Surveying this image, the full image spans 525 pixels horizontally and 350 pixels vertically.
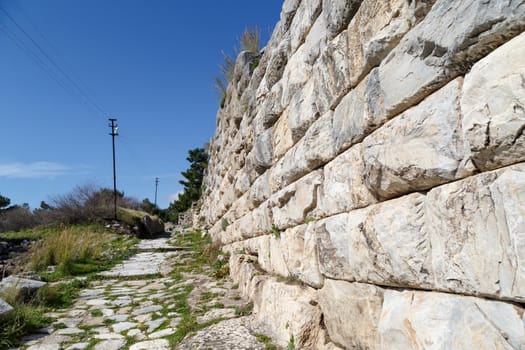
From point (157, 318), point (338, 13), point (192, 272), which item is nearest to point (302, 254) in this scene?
point (338, 13)

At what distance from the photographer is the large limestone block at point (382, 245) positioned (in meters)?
1.45

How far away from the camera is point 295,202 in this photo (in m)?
3.02

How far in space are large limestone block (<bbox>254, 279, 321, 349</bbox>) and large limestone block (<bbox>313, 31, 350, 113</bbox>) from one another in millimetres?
1357

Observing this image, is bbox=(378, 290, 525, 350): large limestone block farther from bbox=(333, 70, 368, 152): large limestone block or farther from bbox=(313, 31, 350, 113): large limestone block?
bbox=(313, 31, 350, 113): large limestone block

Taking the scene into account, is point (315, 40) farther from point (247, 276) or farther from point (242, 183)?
point (242, 183)

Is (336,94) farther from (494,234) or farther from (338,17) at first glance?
(494,234)

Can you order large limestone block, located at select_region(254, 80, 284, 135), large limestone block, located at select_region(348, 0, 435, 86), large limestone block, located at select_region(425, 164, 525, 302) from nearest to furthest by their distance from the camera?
large limestone block, located at select_region(425, 164, 525, 302), large limestone block, located at select_region(348, 0, 435, 86), large limestone block, located at select_region(254, 80, 284, 135)

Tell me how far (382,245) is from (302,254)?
1.22m

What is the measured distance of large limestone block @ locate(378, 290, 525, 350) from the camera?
3.49 ft

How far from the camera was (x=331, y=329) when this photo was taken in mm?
2219

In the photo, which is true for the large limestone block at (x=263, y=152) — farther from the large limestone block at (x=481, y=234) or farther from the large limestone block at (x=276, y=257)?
the large limestone block at (x=481, y=234)

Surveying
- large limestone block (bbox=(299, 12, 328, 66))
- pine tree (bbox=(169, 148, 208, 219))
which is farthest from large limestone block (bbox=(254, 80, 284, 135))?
pine tree (bbox=(169, 148, 208, 219))

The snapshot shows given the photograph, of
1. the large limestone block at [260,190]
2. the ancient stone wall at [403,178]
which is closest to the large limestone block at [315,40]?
the ancient stone wall at [403,178]

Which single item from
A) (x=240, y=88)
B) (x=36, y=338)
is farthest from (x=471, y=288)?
(x=240, y=88)
